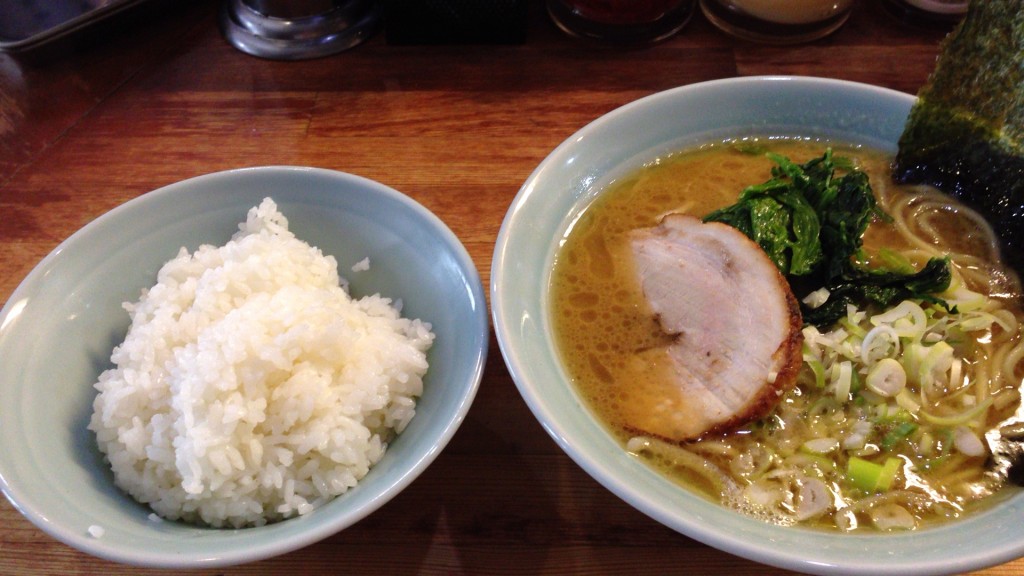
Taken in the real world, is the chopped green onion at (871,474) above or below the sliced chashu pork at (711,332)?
below

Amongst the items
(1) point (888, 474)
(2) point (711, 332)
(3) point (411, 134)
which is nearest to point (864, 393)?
(1) point (888, 474)

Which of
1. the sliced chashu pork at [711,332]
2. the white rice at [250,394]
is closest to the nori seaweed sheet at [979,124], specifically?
the sliced chashu pork at [711,332]

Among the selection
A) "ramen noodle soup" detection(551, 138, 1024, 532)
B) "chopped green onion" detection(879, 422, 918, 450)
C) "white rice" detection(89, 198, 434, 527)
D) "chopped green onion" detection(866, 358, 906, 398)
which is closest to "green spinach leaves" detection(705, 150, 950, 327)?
"ramen noodle soup" detection(551, 138, 1024, 532)

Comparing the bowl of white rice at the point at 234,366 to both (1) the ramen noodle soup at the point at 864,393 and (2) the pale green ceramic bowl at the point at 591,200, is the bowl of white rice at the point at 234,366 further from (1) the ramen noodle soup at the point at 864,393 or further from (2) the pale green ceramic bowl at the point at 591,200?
(1) the ramen noodle soup at the point at 864,393

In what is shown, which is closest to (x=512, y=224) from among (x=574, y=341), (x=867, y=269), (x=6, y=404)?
(x=574, y=341)

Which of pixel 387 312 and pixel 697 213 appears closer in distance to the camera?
pixel 387 312

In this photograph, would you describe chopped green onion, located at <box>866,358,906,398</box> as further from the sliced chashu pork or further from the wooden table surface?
the wooden table surface

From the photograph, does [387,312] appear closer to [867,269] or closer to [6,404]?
[6,404]
